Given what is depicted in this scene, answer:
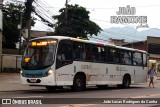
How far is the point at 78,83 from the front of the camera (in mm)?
22234

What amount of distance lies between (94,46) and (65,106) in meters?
10.2

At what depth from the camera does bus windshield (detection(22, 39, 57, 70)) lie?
2053cm

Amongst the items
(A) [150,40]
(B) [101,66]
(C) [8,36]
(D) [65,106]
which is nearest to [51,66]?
(B) [101,66]

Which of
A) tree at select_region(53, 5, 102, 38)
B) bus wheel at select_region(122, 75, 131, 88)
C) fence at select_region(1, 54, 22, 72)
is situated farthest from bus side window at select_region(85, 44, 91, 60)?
tree at select_region(53, 5, 102, 38)

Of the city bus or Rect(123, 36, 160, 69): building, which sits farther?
Rect(123, 36, 160, 69): building

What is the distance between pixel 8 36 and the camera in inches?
2430

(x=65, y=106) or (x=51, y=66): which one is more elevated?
(x=51, y=66)

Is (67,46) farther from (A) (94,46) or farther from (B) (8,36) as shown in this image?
(B) (8,36)

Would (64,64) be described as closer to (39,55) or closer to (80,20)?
(39,55)

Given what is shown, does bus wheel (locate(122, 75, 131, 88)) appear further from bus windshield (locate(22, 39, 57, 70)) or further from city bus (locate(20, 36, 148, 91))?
bus windshield (locate(22, 39, 57, 70))

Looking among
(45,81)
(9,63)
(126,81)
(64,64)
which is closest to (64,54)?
(64,64)

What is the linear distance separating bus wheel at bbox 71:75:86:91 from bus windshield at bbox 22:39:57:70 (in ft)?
7.39

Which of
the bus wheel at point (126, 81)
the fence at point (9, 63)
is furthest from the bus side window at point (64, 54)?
the fence at point (9, 63)

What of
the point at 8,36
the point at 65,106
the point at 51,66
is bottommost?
the point at 65,106
